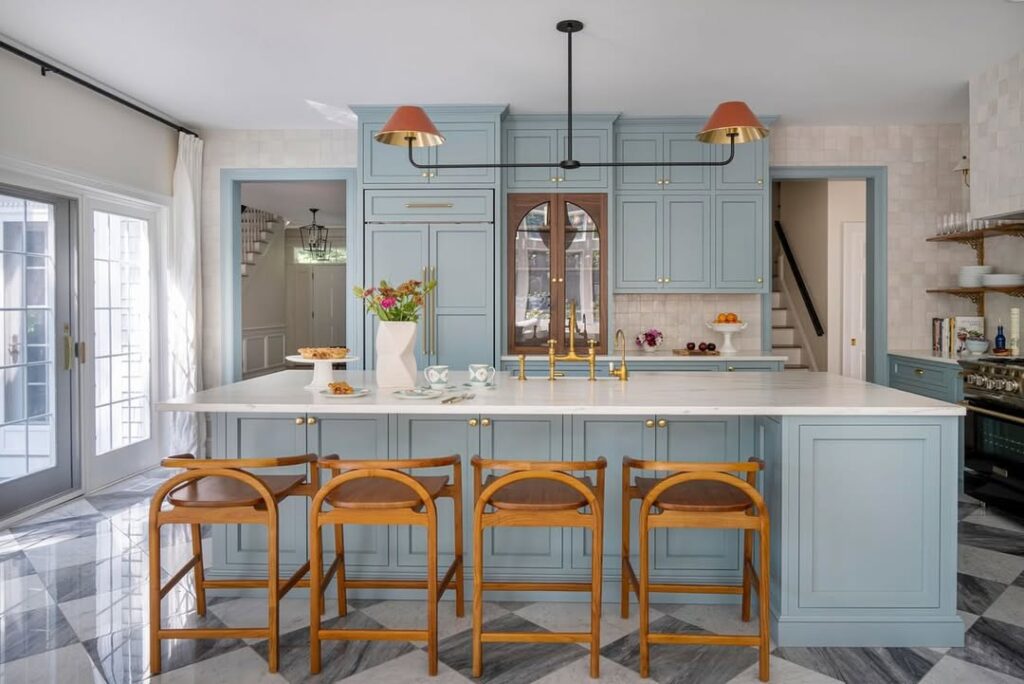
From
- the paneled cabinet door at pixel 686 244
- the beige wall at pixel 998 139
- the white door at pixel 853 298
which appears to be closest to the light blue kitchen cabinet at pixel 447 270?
the paneled cabinet door at pixel 686 244

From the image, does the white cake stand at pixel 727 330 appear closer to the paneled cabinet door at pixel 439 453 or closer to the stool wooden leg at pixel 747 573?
the stool wooden leg at pixel 747 573

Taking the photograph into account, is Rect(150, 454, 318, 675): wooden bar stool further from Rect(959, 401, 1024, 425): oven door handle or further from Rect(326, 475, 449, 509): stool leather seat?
Rect(959, 401, 1024, 425): oven door handle

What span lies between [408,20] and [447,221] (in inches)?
65.5

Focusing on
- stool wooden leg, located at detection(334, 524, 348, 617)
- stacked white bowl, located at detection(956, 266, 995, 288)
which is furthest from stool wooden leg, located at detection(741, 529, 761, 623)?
stacked white bowl, located at detection(956, 266, 995, 288)

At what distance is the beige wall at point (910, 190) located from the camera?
5355 mm

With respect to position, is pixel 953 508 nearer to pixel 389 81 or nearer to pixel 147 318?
pixel 389 81

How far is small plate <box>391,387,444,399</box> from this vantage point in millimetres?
2637

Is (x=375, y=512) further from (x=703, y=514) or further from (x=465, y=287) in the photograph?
(x=465, y=287)

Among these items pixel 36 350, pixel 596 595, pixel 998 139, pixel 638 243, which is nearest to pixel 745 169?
pixel 638 243

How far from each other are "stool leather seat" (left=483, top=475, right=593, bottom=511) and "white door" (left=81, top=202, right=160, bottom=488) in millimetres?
3508

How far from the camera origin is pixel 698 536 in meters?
2.82

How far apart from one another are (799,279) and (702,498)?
5561 mm

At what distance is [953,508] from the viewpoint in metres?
2.45

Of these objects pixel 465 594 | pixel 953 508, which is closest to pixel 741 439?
pixel 953 508
